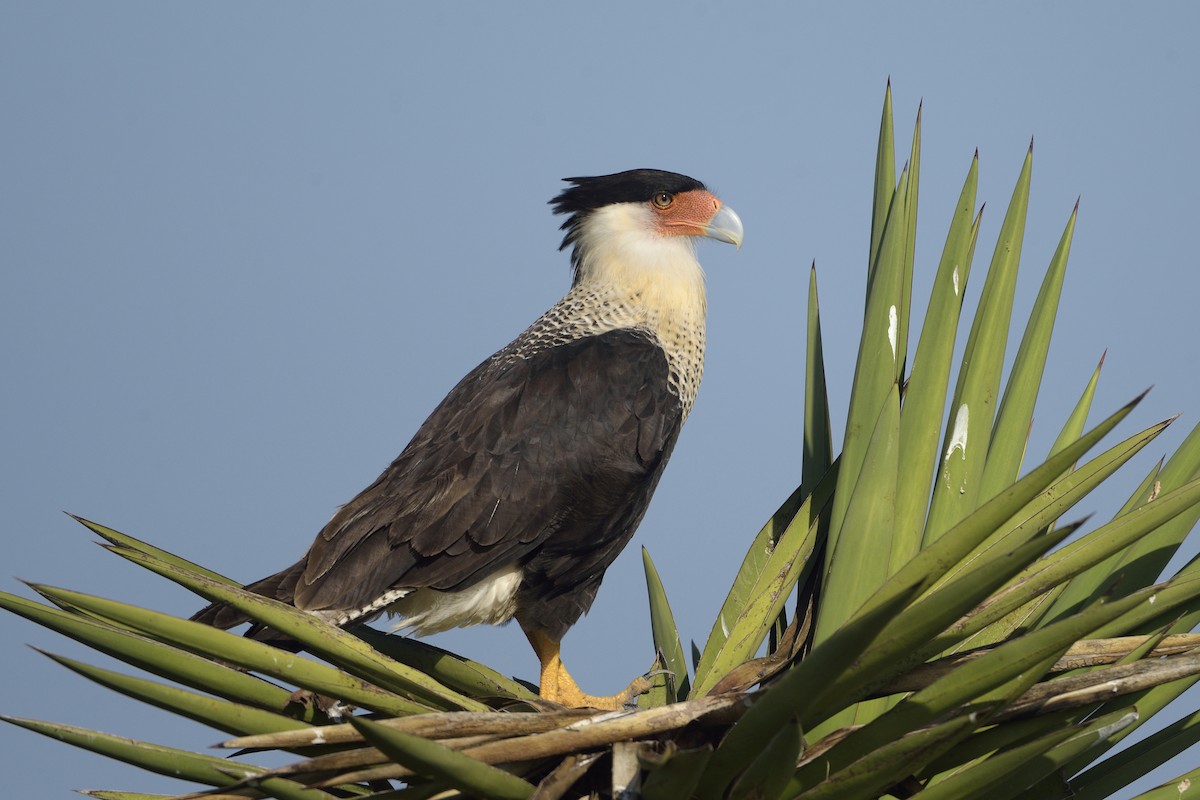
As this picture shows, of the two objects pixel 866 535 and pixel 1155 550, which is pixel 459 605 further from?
pixel 1155 550

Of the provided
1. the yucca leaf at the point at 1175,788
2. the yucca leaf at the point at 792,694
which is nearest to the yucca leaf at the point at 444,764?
the yucca leaf at the point at 792,694

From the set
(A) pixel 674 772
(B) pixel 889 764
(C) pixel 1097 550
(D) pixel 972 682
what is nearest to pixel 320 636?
(A) pixel 674 772

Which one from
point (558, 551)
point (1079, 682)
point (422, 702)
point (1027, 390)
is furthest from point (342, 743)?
point (1027, 390)

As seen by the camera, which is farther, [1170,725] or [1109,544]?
[1170,725]

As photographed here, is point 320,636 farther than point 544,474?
No

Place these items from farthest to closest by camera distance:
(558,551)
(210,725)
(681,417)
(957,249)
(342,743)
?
(681,417) → (558,551) → (957,249) → (210,725) → (342,743)

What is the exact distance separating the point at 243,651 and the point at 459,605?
5.14ft

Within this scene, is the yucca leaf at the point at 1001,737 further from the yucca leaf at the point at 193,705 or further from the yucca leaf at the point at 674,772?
the yucca leaf at the point at 193,705

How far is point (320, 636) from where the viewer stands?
2234 mm

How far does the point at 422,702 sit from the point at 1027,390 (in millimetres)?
1704

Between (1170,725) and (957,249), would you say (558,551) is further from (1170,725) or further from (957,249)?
(1170,725)

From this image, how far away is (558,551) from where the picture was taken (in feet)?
12.3

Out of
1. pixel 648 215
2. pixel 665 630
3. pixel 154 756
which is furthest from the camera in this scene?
pixel 648 215

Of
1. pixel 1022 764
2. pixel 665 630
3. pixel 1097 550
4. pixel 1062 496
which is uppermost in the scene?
pixel 665 630
